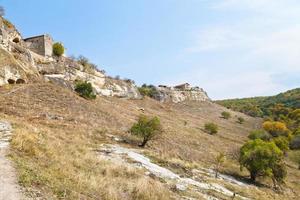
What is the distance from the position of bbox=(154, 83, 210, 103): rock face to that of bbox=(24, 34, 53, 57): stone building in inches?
1237

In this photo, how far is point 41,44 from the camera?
167ft

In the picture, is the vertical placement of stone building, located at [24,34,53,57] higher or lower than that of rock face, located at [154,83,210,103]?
higher

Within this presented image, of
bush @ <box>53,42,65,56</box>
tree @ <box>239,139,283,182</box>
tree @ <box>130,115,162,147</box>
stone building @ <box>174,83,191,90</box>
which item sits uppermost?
bush @ <box>53,42,65,56</box>

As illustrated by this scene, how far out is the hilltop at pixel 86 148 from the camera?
40.2 feet

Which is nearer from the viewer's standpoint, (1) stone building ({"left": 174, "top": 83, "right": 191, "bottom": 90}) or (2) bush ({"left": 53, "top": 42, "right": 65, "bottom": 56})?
(2) bush ({"left": 53, "top": 42, "right": 65, "bottom": 56})

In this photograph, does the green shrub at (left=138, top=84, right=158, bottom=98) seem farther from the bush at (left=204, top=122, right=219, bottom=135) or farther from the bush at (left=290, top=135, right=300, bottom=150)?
the bush at (left=290, top=135, right=300, bottom=150)

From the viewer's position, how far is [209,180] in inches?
863

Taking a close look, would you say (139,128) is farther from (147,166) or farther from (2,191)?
(2,191)

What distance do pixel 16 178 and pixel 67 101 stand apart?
2505 cm

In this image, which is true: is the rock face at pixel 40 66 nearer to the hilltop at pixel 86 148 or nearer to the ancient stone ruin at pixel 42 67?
the ancient stone ruin at pixel 42 67

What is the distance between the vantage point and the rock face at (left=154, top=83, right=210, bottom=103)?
8082 centimetres

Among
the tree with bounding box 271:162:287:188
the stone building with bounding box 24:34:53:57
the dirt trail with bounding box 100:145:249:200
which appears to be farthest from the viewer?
the stone building with bounding box 24:34:53:57

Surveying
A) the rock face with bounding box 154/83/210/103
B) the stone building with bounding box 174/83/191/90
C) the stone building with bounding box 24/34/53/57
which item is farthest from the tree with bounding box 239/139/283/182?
the stone building with bounding box 174/83/191/90

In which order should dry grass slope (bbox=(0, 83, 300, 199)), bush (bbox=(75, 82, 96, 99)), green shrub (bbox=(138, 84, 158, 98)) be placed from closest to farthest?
dry grass slope (bbox=(0, 83, 300, 199)) < bush (bbox=(75, 82, 96, 99)) < green shrub (bbox=(138, 84, 158, 98))
